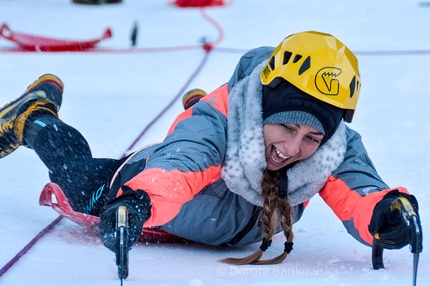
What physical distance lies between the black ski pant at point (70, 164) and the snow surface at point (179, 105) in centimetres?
11

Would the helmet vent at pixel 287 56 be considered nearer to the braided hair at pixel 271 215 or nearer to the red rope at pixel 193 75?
the braided hair at pixel 271 215

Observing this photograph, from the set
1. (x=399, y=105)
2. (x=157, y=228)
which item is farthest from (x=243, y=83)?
(x=399, y=105)

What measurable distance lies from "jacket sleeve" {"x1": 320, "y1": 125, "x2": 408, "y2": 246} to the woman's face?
4.9 inches

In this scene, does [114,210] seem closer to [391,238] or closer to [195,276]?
[195,276]

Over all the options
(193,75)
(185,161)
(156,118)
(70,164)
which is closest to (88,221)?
(70,164)

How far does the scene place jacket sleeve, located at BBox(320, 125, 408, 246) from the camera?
1.78 m

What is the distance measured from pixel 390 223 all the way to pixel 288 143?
0.99 ft

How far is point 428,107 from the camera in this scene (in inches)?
152

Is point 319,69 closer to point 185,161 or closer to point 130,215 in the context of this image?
point 185,161

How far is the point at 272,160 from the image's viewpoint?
5.98ft

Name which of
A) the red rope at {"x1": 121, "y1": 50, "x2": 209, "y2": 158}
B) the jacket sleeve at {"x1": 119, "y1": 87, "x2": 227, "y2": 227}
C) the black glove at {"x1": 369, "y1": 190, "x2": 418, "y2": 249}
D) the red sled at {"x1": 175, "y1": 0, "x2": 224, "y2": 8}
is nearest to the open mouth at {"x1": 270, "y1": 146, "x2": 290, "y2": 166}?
the jacket sleeve at {"x1": 119, "y1": 87, "x2": 227, "y2": 227}

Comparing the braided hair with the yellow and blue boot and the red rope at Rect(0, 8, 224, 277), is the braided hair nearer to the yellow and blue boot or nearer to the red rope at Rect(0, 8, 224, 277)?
the red rope at Rect(0, 8, 224, 277)

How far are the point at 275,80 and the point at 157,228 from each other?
0.57 meters

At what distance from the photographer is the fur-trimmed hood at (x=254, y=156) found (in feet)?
5.89
